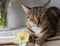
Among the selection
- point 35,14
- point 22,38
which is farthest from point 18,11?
point 22,38

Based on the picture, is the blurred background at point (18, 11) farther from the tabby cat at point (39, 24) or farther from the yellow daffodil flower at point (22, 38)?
the yellow daffodil flower at point (22, 38)

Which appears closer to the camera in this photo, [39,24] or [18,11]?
[39,24]

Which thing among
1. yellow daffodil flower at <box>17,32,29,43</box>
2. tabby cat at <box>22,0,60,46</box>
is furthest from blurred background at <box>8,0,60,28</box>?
yellow daffodil flower at <box>17,32,29,43</box>

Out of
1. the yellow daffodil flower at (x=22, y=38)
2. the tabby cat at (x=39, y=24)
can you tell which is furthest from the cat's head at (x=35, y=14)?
the yellow daffodil flower at (x=22, y=38)

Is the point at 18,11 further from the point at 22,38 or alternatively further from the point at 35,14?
the point at 22,38

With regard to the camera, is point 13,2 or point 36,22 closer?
point 36,22

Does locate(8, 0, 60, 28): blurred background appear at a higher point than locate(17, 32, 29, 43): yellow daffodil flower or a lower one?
higher

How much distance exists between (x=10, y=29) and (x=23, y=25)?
12cm

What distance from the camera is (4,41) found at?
109cm

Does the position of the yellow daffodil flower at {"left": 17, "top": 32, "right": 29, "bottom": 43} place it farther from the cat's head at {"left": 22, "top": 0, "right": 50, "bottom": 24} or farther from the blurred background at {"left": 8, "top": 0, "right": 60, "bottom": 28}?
the blurred background at {"left": 8, "top": 0, "right": 60, "bottom": 28}

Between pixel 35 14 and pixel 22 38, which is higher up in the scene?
pixel 35 14

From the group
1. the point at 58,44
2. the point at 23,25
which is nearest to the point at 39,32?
the point at 58,44

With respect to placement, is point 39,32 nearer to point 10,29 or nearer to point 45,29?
point 45,29

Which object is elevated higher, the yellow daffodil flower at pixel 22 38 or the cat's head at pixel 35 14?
the cat's head at pixel 35 14
